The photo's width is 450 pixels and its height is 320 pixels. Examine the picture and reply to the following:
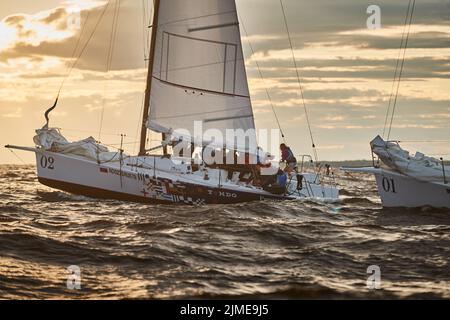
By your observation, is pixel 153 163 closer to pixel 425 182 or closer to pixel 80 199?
pixel 80 199

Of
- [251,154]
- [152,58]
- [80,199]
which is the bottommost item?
[80,199]

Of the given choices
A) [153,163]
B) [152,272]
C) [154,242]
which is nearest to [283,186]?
[153,163]

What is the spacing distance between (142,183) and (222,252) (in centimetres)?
985

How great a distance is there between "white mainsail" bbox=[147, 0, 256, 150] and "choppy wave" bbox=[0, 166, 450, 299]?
597cm

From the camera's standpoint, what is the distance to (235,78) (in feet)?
82.8

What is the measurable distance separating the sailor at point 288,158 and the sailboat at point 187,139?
338 millimetres

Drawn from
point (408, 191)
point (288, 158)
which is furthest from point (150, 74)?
point (408, 191)

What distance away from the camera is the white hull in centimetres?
1856

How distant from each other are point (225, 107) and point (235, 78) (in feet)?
4.13

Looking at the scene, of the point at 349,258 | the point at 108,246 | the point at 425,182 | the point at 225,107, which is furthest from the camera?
the point at 225,107

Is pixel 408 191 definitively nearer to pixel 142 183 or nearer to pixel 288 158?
pixel 288 158

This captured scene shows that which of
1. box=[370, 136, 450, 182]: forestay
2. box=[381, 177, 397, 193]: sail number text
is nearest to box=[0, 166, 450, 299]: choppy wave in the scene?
box=[381, 177, 397, 193]: sail number text

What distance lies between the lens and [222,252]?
11.6m
